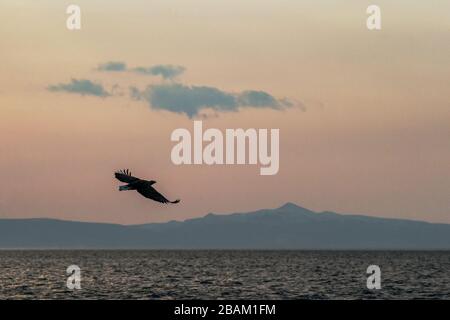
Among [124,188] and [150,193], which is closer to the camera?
[124,188]

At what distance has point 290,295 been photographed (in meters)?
83.4

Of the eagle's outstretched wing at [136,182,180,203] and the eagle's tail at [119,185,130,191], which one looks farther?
the eagle's outstretched wing at [136,182,180,203]

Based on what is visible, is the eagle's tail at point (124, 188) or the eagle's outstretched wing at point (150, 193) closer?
the eagle's tail at point (124, 188)

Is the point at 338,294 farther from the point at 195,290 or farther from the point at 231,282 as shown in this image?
the point at 231,282

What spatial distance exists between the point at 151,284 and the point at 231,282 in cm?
1166

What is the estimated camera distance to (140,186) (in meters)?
28.5

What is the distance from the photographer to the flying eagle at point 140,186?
28.0m

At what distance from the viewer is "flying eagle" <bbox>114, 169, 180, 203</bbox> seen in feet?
92.0
